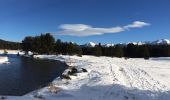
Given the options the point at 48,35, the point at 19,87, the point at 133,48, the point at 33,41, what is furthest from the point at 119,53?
the point at 19,87

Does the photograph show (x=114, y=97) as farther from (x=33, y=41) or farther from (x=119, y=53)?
(x=33, y=41)

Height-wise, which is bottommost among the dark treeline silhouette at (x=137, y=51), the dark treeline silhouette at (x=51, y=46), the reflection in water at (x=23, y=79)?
→ the reflection in water at (x=23, y=79)

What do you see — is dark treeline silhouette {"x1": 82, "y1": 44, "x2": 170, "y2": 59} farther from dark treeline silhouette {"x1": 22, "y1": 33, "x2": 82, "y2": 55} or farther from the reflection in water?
the reflection in water

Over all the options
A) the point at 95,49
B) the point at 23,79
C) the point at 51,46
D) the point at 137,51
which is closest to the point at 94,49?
the point at 95,49

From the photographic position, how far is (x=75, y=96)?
23125 millimetres

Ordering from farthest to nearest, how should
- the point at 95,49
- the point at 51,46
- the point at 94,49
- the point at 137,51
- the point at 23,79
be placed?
the point at 51,46, the point at 94,49, the point at 95,49, the point at 137,51, the point at 23,79

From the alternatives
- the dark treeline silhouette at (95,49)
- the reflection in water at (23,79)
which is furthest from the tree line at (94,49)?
the reflection in water at (23,79)

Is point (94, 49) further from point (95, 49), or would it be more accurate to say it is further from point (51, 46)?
point (51, 46)

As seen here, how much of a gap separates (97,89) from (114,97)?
12.0 ft

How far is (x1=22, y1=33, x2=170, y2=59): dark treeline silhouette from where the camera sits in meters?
132

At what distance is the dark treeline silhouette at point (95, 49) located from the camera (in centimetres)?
13250

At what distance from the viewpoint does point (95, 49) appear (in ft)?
481

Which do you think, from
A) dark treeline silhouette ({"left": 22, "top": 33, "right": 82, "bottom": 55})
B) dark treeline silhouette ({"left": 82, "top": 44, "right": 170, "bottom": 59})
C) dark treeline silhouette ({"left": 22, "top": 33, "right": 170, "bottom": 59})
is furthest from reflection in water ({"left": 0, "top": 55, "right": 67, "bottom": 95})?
dark treeline silhouette ({"left": 22, "top": 33, "right": 82, "bottom": 55})

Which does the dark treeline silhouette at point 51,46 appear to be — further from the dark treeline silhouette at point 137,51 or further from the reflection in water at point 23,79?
the reflection in water at point 23,79
